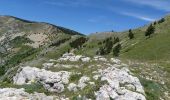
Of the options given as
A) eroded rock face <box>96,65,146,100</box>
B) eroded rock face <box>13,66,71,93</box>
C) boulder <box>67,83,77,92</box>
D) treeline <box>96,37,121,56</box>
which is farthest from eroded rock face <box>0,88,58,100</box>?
treeline <box>96,37,121,56</box>

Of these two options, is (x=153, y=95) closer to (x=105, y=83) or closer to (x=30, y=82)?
(x=105, y=83)

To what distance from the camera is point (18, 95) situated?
4100 centimetres

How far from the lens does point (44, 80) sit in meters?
46.6

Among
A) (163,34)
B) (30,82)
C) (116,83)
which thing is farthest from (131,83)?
(163,34)

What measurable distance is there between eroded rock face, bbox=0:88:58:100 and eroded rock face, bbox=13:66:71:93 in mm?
2587

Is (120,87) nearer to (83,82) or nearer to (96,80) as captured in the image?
(96,80)

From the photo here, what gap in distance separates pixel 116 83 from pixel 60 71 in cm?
932

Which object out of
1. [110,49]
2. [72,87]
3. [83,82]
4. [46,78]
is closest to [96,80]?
[83,82]

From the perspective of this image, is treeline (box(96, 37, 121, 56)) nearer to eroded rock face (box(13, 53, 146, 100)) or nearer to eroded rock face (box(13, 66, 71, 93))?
eroded rock face (box(13, 53, 146, 100))

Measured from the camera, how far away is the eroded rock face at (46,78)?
147 ft

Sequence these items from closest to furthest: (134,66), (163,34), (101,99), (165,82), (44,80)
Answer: (101,99), (44,80), (165,82), (134,66), (163,34)

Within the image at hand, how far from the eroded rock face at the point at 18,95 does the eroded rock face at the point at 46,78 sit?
2.59 metres

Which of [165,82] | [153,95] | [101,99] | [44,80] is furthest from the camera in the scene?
[165,82]

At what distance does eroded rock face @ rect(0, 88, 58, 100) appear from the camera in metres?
40.2
